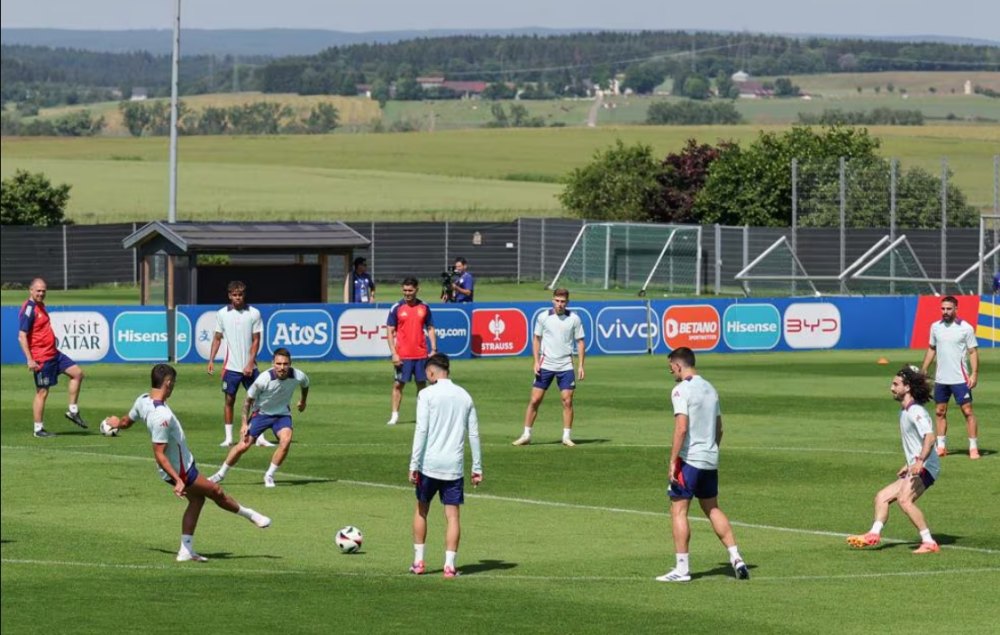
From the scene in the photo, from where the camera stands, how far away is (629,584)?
14734 millimetres

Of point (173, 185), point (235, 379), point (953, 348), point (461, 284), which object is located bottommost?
point (235, 379)

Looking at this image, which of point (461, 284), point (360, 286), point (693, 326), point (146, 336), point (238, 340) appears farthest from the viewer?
point (461, 284)

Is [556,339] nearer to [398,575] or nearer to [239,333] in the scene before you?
[239,333]

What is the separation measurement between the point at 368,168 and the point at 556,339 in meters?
108

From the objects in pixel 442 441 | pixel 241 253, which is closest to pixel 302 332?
pixel 241 253

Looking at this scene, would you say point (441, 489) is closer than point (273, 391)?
Yes

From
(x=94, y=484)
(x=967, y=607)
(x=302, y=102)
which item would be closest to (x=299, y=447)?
(x=94, y=484)

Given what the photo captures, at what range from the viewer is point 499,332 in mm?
40188

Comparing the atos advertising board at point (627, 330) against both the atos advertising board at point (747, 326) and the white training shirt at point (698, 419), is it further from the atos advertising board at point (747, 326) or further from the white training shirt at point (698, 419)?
the white training shirt at point (698, 419)

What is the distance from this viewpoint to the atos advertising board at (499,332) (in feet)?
131

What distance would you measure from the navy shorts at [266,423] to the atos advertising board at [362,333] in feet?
60.4

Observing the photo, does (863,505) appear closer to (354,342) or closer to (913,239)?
(354,342)

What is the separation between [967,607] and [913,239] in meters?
44.3

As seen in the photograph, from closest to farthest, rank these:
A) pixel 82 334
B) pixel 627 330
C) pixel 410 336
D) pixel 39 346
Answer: pixel 39 346 < pixel 410 336 < pixel 82 334 < pixel 627 330
